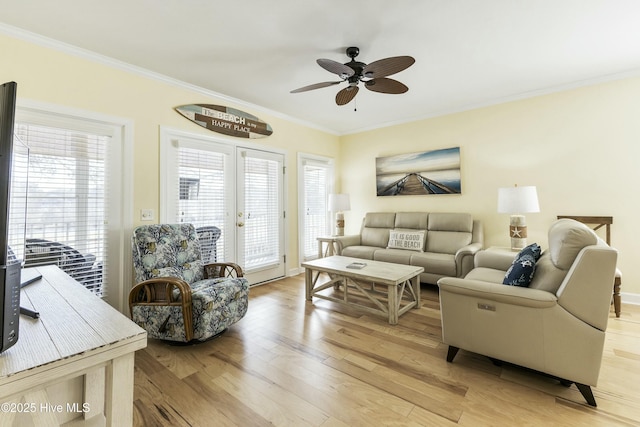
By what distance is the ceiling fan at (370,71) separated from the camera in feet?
6.93

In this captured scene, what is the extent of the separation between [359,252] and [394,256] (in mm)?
549

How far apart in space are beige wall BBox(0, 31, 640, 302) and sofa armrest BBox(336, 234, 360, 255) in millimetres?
731

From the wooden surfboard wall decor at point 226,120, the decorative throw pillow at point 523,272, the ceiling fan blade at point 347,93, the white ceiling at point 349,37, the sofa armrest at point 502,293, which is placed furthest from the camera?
the wooden surfboard wall decor at point 226,120

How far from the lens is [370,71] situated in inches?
89.3

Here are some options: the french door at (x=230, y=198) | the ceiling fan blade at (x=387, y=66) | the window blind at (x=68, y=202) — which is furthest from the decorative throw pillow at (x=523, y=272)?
the window blind at (x=68, y=202)

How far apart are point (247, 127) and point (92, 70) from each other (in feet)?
5.49

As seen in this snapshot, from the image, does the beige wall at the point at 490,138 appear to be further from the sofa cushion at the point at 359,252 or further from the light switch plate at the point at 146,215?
the sofa cushion at the point at 359,252

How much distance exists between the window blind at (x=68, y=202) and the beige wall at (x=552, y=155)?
4138 millimetres

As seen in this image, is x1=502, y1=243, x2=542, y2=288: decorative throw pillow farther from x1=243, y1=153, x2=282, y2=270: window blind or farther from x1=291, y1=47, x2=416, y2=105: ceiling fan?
x1=243, y1=153, x2=282, y2=270: window blind

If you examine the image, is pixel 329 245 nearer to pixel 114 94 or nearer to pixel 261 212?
pixel 261 212

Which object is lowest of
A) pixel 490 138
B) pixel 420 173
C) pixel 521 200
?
pixel 521 200

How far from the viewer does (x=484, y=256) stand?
314 cm

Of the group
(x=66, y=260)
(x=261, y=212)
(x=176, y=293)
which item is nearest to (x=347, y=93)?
(x=261, y=212)

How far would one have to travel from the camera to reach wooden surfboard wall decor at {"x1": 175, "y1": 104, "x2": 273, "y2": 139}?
327 centimetres
